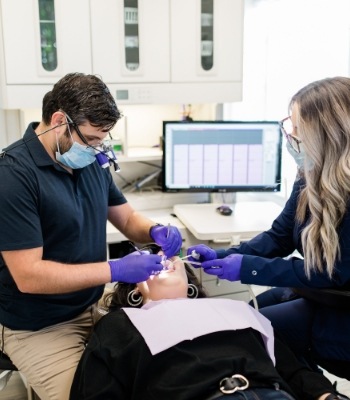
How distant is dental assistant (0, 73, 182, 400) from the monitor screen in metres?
0.94

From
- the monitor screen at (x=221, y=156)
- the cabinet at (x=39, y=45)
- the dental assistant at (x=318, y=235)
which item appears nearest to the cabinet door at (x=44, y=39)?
the cabinet at (x=39, y=45)

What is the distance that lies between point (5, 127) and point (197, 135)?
1.06 m

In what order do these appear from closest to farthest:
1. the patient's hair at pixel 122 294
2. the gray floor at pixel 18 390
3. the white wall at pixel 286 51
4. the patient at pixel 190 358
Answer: the patient at pixel 190 358
the patient's hair at pixel 122 294
the gray floor at pixel 18 390
the white wall at pixel 286 51

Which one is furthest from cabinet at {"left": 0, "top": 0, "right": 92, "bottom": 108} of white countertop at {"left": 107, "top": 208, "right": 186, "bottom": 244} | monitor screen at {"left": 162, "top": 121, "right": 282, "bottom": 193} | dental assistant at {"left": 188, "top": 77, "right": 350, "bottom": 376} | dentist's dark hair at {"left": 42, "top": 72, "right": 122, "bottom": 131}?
dental assistant at {"left": 188, "top": 77, "right": 350, "bottom": 376}

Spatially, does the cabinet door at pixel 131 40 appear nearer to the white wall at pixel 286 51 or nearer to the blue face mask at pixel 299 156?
the white wall at pixel 286 51

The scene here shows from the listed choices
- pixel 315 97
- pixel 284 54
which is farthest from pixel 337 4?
pixel 315 97

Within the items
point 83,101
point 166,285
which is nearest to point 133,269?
point 166,285

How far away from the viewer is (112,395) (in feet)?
4.21

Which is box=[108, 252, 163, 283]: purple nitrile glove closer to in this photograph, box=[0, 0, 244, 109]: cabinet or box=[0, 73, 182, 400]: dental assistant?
box=[0, 73, 182, 400]: dental assistant

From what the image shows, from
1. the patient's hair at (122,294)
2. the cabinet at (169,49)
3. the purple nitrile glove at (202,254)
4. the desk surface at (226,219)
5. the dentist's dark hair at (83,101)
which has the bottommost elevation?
the patient's hair at (122,294)

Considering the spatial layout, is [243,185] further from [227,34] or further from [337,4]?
[337,4]

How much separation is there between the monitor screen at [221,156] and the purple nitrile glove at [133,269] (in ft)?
3.53

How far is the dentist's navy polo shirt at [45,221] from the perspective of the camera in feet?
4.74

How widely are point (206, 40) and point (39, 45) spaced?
2.82ft
